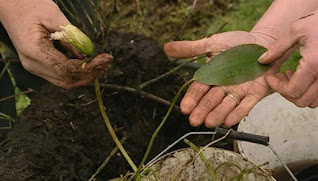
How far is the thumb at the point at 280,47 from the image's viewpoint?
948mm

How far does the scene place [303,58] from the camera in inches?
36.6

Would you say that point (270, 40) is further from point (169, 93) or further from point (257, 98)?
point (169, 93)

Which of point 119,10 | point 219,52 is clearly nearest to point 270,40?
point 219,52

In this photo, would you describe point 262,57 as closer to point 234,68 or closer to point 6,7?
point 234,68

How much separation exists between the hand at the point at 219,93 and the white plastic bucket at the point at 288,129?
227 millimetres

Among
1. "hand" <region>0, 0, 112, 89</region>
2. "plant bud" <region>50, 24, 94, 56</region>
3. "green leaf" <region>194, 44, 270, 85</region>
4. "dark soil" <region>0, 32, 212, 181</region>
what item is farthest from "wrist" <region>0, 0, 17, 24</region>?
A: "green leaf" <region>194, 44, 270, 85</region>

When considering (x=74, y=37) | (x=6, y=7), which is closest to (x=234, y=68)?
(x=74, y=37)

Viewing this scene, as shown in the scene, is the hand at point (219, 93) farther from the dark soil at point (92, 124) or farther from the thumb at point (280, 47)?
the dark soil at point (92, 124)

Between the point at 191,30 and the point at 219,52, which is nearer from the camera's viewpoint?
the point at 219,52

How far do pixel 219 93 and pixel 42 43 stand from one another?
1.51 ft

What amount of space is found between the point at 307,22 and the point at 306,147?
55cm

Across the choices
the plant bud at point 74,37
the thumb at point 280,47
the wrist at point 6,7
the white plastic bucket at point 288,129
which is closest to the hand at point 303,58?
the thumb at point 280,47

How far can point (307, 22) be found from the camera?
93cm

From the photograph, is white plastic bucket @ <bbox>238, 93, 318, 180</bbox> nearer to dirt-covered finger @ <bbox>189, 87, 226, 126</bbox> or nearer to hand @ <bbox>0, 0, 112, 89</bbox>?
dirt-covered finger @ <bbox>189, 87, 226, 126</bbox>
